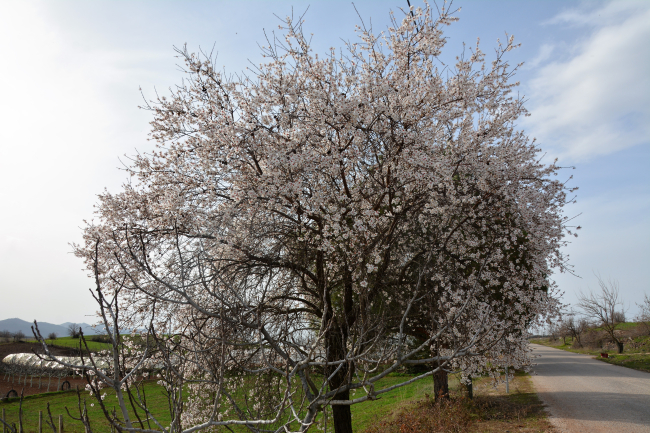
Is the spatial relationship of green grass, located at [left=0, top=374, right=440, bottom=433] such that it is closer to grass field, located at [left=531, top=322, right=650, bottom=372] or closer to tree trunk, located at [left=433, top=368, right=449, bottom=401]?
tree trunk, located at [left=433, top=368, right=449, bottom=401]

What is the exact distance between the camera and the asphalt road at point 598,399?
9945 millimetres

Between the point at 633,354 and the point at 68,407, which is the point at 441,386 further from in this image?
the point at 633,354

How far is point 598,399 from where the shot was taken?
1320cm

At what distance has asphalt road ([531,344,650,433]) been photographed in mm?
9945

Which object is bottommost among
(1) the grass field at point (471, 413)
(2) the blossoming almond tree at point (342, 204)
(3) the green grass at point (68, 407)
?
(3) the green grass at point (68, 407)

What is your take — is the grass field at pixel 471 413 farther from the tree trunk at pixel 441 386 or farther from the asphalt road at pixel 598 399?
the asphalt road at pixel 598 399

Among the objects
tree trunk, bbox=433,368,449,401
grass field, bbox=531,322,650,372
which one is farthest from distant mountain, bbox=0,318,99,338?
grass field, bbox=531,322,650,372

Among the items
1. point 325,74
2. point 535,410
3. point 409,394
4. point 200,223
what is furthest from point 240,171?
point 409,394

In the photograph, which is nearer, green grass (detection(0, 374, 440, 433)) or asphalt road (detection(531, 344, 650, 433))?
asphalt road (detection(531, 344, 650, 433))

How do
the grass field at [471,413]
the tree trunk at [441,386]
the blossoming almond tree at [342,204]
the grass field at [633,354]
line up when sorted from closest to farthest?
the blossoming almond tree at [342,204] < the grass field at [471,413] < the tree trunk at [441,386] < the grass field at [633,354]

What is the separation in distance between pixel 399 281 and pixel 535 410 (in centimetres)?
792

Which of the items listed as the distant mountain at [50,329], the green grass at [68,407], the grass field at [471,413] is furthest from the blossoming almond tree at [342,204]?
the green grass at [68,407]

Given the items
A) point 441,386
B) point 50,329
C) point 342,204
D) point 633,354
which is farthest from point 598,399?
point 50,329

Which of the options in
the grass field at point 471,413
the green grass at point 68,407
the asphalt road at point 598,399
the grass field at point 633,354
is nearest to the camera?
the asphalt road at point 598,399
